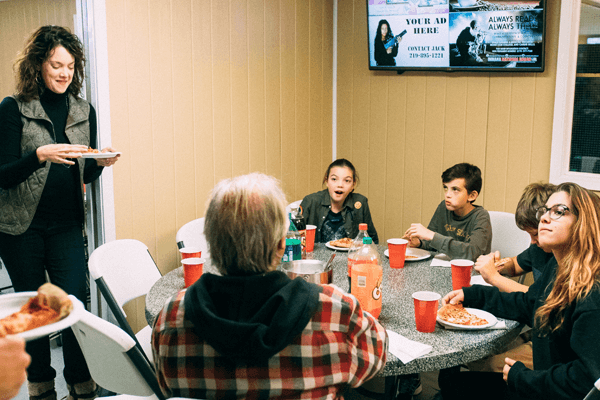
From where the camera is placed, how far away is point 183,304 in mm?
1111

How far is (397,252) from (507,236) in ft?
3.21

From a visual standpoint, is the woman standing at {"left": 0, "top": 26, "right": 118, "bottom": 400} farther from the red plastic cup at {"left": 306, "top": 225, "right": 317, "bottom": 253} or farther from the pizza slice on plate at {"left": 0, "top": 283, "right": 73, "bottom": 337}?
the pizza slice on plate at {"left": 0, "top": 283, "right": 73, "bottom": 337}

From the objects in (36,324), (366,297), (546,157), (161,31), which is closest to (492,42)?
(546,157)

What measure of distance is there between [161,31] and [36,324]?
2.48 m

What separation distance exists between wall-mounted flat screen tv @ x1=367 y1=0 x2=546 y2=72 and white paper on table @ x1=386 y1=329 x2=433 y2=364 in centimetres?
232

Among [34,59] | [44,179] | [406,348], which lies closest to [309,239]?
[406,348]

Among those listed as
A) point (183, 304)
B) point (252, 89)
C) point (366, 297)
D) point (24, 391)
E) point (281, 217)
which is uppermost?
point (252, 89)

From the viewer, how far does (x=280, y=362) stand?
3.52 ft

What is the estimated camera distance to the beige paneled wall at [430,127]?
3361 millimetres

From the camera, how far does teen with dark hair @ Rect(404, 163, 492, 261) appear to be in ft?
8.14

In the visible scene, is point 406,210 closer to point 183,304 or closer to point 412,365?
point 412,365

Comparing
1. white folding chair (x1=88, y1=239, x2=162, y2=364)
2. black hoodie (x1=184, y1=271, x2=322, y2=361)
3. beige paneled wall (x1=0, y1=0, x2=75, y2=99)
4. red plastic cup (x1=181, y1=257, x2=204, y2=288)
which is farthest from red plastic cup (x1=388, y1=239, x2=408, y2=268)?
beige paneled wall (x1=0, y1=0, x2=75, y2=99)

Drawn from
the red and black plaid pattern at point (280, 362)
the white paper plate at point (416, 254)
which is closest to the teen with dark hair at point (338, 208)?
the white paper plate at point (416, 254)

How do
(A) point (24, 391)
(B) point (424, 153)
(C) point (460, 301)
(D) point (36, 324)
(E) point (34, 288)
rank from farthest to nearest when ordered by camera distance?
(B) point (424, 153) < (A) point (24, 391) < (E) point (34, 288) < (C) point (460, 301) < (D) point (36, 324)
